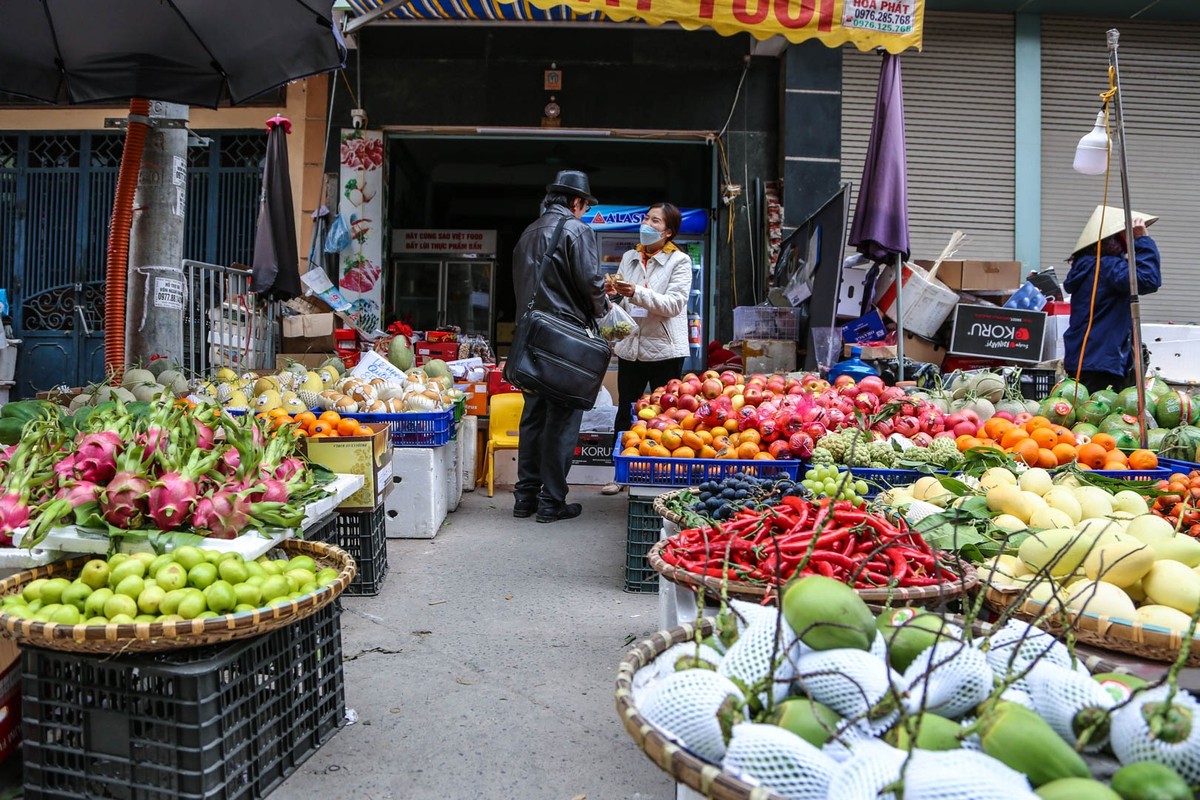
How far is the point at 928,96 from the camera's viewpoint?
Result: 10.0m

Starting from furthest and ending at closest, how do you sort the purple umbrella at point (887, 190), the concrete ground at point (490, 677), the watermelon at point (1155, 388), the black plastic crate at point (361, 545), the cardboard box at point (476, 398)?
the cardboard box at point (476, 398) → the purple umbrella at point (887, 190) → the watermelon at point (1155, 388) → the black plastic crate at point (361, 545) → the concrete ground at point (490, 677)

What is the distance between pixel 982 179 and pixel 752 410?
656 cm

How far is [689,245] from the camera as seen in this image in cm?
1098

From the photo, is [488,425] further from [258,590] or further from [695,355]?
[258,590]

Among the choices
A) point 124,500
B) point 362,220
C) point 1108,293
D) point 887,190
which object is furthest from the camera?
point 362,220

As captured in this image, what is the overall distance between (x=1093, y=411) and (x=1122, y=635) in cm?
418

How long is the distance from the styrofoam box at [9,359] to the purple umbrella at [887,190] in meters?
9.13

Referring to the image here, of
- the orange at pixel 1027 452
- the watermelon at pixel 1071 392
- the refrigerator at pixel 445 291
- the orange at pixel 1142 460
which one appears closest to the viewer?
the orange at pixel 1027 452

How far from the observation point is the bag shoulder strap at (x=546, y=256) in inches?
234

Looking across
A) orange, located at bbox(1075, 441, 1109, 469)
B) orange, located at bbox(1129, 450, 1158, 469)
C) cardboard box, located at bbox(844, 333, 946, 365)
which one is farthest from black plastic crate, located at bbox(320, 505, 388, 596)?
cardboard box, located at bbox(844, 333, 946, 365)

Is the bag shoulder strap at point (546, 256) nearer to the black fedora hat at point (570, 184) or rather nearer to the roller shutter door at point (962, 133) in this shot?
the black fedora hat at point (570, 184)

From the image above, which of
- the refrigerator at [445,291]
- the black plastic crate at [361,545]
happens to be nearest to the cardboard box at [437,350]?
the refrigerator at [445,291]

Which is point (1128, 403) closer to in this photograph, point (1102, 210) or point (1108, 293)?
point (1108, 293)

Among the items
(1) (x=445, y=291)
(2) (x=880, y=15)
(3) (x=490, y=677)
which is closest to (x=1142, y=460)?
(3) (x=490, y=677)
